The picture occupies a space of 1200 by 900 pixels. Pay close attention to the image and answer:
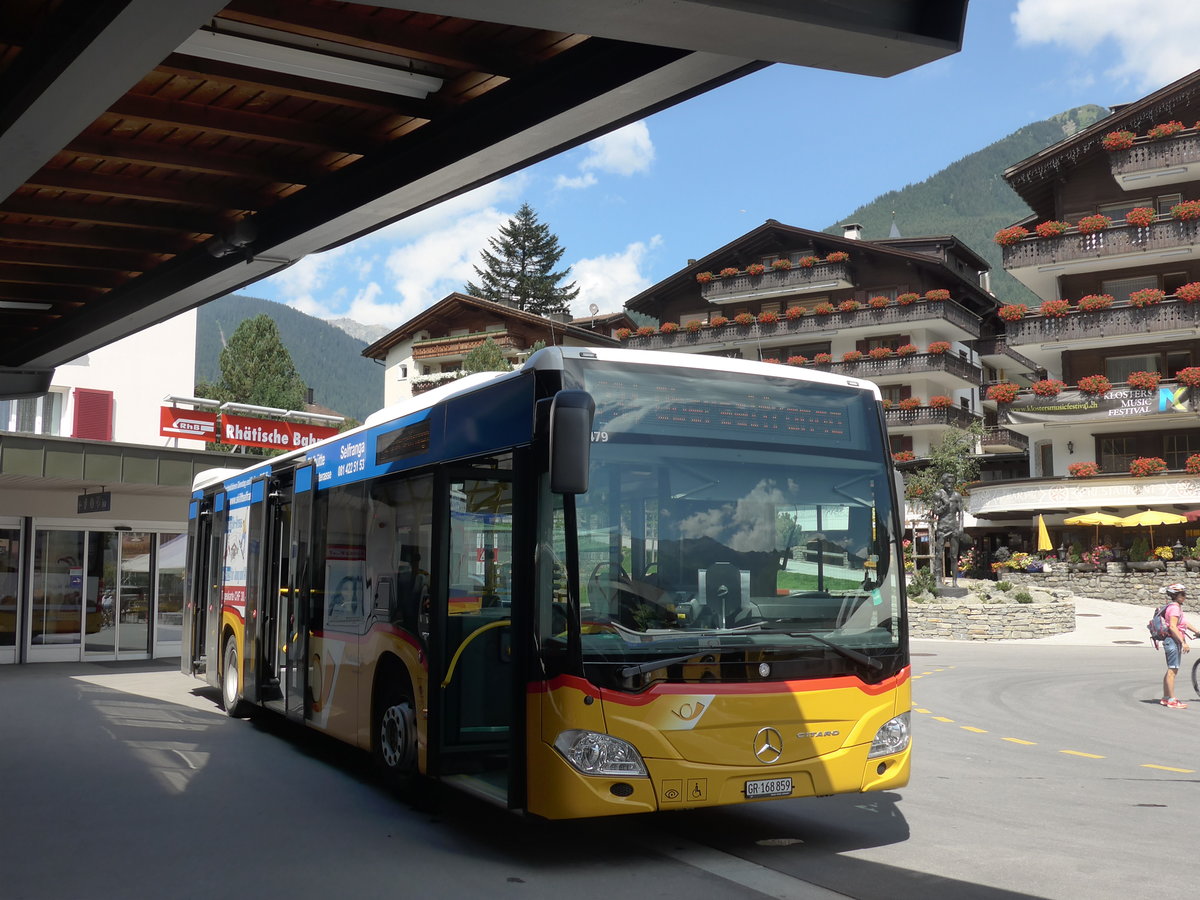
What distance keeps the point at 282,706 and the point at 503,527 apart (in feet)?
18.6

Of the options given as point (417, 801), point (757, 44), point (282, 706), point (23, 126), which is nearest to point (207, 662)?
point (282, 706)

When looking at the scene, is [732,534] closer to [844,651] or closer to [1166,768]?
[844,651]

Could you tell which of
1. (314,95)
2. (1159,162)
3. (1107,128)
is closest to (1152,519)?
(1159,162)

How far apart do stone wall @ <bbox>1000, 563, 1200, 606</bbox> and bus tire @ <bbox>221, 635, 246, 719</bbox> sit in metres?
28.6

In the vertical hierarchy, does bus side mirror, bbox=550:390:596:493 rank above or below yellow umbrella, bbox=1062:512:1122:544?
below

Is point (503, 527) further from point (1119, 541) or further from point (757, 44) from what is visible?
point (1119, 541)

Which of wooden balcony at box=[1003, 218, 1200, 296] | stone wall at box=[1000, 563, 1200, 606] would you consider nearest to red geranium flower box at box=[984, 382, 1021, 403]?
wooden balcony at box=[1003, 218, 1200, 296]

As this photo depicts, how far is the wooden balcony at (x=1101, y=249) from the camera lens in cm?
4431

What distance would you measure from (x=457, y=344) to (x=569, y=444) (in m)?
66.0

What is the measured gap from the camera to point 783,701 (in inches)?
282

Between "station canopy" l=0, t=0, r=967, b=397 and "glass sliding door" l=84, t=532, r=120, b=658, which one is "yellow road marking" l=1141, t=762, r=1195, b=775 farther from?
"glass sliding door" l=84, t=532, r=120, b=658

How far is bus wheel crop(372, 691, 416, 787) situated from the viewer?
877 cm

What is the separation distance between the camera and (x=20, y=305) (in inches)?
481

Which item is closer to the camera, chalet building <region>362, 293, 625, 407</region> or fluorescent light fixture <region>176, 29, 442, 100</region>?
fluorescent light fixture <region>176, 29, 442, 100</region>
